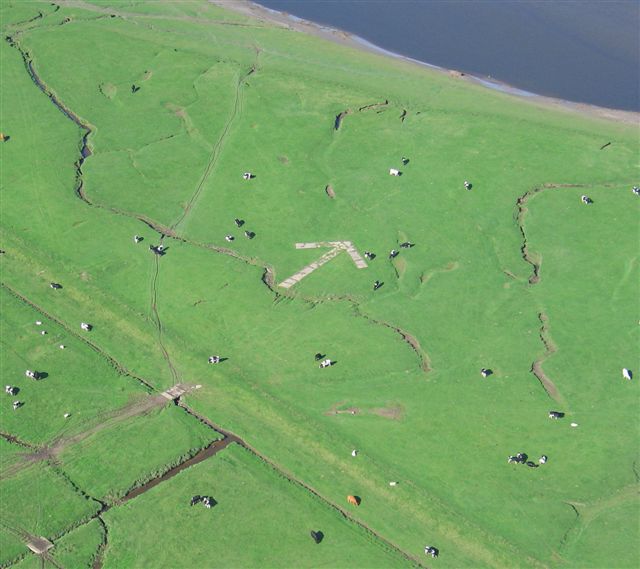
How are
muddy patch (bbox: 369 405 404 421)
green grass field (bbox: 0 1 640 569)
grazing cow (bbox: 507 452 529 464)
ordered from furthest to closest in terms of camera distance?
muddy patch (bbox: 369 405 404 421)
grazing cow (bbox: 507 452 529 464)
green grass field (bbox: 0 1 640 569)

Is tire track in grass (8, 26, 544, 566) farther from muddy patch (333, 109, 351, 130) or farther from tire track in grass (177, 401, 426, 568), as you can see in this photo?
muddy patch (333, 109, 351, 130)

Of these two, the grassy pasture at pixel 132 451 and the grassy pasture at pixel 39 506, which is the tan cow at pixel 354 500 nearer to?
the grassy pasture at pixel 132 451

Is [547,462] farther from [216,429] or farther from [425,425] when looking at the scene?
[216,429]

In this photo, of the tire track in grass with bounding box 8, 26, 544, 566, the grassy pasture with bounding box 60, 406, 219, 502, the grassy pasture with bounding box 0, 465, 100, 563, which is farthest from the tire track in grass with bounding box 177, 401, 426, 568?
the grassy pasture with bounding box 0, 465, 100, 563

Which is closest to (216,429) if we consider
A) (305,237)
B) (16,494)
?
(16,494)

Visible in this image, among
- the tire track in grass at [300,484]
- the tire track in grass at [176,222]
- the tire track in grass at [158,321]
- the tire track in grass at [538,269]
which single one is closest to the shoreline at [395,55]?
the tire track in grass at [176,222]

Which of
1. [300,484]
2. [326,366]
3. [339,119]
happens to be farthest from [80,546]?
[339,119]

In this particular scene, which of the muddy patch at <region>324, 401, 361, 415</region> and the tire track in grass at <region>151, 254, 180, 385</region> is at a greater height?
the muddy patch at <region>324, 401, 361, 415</region>
